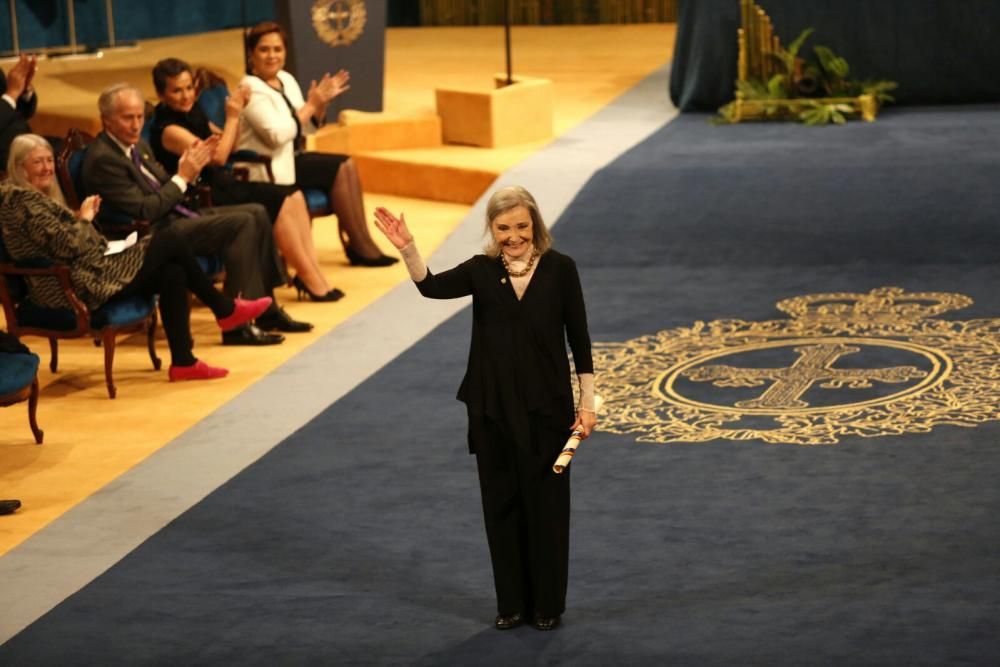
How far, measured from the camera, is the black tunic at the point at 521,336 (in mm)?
4125

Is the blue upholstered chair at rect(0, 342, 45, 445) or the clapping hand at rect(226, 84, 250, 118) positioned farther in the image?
the clapping hand at rect(226, 84, 250, 118)

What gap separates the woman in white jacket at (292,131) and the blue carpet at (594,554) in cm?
140

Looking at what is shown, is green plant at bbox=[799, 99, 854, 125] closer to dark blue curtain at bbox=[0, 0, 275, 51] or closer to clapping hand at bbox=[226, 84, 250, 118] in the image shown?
clapping hand at bbox=[226, 84, 250, 118]

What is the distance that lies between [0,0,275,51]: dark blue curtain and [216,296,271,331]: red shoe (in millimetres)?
7268

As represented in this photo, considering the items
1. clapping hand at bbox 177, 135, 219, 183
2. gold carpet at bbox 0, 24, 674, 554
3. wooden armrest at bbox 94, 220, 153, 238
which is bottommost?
gold carpet at bbox 0, 24, 674, 554

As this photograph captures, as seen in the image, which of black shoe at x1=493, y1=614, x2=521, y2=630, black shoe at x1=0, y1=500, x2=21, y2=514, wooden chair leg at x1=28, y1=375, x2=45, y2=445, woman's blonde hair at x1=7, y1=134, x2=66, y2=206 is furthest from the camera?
woman's blonde hair at x1=7, y1=134, x2=66, y2=206

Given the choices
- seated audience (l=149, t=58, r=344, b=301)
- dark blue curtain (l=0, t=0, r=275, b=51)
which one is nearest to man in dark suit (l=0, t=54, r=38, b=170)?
seated audience (l=149, t=58, r=344, b=301)

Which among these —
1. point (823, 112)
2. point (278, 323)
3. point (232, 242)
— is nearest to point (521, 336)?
point (232, 242)

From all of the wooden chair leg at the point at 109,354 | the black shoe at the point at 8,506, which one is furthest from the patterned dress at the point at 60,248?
the black shoe at the point at 8,506

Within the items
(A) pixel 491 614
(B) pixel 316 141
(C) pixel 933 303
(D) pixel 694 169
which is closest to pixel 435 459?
(A) pixel 491 614

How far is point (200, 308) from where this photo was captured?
820 cm

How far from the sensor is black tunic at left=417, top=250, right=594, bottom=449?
13.5ft

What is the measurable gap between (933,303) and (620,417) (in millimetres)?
1755

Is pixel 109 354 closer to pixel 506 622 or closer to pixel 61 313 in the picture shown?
pixel 61 313
